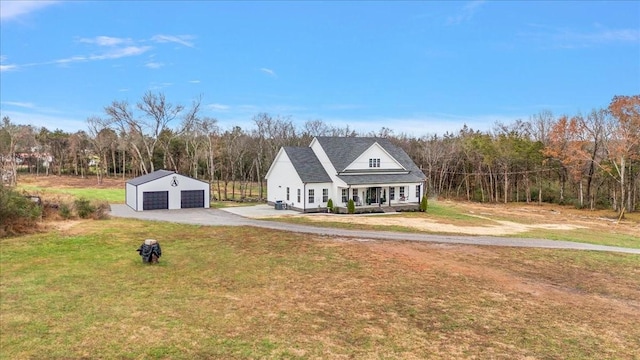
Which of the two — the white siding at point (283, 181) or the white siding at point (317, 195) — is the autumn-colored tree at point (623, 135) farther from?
the white siding at point (283, 181)

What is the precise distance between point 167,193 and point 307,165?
11.7 m

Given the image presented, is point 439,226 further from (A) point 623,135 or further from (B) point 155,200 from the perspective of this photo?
(A) point 623,135

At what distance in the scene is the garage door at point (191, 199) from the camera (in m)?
34.6

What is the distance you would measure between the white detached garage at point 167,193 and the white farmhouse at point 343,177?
6.49 meters

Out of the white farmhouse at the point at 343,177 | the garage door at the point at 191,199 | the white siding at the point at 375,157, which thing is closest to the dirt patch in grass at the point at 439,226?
the white farmhouse at the point at 343,177

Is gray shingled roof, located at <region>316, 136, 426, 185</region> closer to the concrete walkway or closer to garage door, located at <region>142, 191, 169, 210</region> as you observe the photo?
the concrete walkway

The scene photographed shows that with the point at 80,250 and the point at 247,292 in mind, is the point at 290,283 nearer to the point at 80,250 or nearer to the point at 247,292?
the point at 247,292

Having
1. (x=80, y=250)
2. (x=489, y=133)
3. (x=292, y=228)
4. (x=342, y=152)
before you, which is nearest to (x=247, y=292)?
(x=80, y=250)

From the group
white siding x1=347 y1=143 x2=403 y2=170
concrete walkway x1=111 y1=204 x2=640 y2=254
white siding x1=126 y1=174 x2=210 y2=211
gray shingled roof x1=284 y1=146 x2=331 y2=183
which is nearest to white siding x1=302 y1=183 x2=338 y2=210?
gray shingled roof x1=284 y1=146 x2=331 y2=183

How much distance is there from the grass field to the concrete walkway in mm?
2370

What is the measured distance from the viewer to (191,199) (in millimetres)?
34938

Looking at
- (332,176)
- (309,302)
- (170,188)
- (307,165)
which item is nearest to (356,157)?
(332,176)

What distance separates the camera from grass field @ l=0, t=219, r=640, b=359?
8.52m

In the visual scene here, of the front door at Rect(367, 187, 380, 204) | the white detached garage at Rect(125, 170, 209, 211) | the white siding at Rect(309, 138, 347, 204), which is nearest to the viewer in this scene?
the white detached garage at Rect(125, 170, 209, 211)
